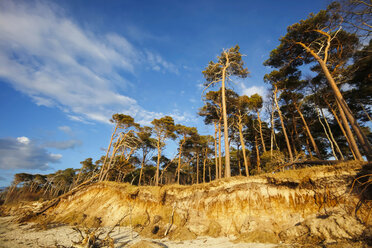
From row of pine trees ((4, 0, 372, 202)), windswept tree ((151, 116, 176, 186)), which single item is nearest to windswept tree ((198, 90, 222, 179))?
row of pine trees ((4, 0, 372, 202))

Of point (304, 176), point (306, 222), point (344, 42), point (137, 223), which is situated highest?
point (344, 42)

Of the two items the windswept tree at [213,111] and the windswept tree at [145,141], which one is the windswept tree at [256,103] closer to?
the windswept tree at [213,111]

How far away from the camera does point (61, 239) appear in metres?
9.16

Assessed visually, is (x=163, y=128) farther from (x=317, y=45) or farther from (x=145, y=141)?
(x=317, y=45)

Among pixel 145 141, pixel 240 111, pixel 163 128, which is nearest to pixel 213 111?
pixel 240 111

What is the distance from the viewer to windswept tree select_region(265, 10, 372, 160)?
11352 mm

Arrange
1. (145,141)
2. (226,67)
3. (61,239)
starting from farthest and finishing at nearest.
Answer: (145,141) < (226,67) < (61,239)

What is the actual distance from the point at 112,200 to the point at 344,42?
2426 centimetres

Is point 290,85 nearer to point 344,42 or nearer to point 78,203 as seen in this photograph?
point 344,42

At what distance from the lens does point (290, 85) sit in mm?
18328

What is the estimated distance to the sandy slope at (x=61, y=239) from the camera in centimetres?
778

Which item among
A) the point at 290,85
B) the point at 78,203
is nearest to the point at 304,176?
the point at 290,85

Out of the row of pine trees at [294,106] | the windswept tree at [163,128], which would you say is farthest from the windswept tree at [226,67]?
the windswept tree at [163,128]

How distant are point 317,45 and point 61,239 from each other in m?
24.3
